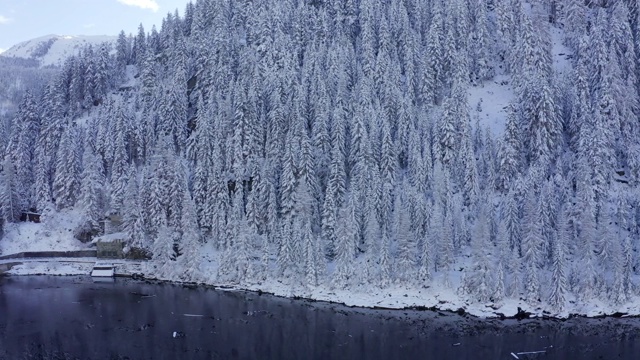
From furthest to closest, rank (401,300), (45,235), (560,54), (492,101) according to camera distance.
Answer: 1. (560,54)
2. (492,101)
3. (45,235)
4. (401,300)

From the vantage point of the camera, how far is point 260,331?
198ft

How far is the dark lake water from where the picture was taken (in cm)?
5381

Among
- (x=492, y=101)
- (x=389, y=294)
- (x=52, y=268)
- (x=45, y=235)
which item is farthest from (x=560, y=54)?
(x=45, y=235)

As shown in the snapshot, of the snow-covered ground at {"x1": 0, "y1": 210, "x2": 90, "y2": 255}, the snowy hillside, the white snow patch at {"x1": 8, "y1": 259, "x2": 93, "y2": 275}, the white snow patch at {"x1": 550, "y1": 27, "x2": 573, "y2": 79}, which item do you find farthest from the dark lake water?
the white snow patch at {"x1": 550, "y1": 27, "x2": 573, "y2": 79}

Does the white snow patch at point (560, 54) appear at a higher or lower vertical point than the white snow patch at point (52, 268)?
higher

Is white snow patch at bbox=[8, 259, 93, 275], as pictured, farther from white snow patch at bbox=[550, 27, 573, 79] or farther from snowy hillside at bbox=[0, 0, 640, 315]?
white snow patch at bbox=[550, 27, 573, 79]

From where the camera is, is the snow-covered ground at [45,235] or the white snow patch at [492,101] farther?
the white snow patch at [492,101]

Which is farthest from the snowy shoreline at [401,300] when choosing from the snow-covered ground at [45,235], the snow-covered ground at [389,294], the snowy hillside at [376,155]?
the snow-covered ground at [45,235]

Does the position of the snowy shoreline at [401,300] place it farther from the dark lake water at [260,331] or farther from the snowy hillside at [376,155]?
the dark lake water at [260,331]

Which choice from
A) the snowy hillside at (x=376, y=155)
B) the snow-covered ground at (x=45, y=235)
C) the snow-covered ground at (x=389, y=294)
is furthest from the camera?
the snow-covered ground at (x=45, y=235)

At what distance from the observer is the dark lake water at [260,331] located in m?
53.8

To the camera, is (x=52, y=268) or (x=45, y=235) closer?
(x=52, y=268)

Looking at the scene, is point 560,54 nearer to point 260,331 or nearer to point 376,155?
point 376,155

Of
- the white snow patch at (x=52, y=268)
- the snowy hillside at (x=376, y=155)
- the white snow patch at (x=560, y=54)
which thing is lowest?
the white snow patch at (x=52, y=268)
